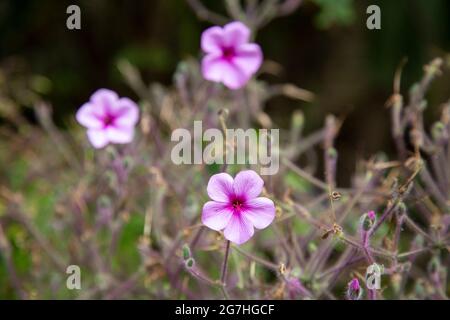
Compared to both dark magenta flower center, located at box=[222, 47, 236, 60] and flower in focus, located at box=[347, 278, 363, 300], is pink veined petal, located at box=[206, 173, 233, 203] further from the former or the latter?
dark magenta flower center, located at box=[222, 47, 236, 60]

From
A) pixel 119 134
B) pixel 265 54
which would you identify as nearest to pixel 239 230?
pixel 119 134

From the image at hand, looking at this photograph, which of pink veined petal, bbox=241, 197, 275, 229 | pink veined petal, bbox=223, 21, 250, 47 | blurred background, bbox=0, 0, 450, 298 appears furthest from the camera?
blurred background, bbox=0, 0, 450, 298

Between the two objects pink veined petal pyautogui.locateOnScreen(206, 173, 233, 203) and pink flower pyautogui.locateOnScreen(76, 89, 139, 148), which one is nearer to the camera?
pink veined petal pyautogui.locateOnScreen(206, 173, 233, 203)

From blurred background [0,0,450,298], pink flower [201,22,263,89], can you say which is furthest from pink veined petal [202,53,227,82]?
blurred background [0,0,450,298]

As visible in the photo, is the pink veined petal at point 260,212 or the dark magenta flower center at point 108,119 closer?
the pink veined petal at point 260,212

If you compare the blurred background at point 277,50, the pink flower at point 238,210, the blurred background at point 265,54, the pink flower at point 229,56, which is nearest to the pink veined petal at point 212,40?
the pink flower at point 229,56

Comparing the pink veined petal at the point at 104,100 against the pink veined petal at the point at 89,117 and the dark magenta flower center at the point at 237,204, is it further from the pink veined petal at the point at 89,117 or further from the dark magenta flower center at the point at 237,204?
the dark magenta flower center at the point at 237,204

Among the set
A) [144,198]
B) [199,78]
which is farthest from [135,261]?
[199,78]

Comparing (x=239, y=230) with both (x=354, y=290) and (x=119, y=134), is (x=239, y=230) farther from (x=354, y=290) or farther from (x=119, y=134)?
(x=119, y=134)
